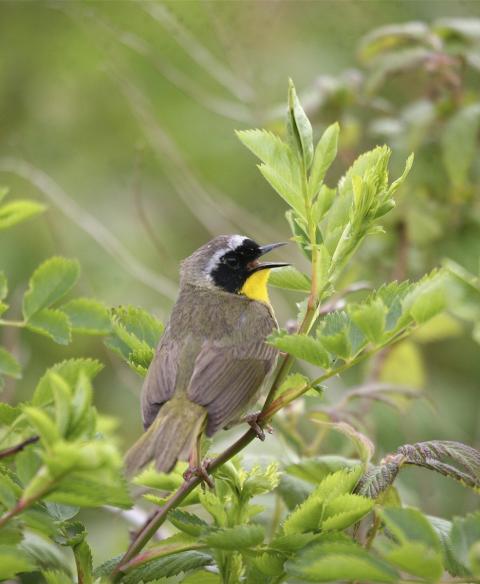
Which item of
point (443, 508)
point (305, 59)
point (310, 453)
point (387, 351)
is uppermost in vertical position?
point (305, 59)

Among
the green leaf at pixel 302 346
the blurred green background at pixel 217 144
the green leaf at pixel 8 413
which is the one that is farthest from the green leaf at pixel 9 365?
the blurred green background at pixel 217 144

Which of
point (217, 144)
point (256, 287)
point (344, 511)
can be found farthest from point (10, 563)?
point (217, 144)

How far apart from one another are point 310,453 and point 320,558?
1121 millimetres

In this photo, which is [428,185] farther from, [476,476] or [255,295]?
[476,476]

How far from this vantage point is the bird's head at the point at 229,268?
303 centimetres

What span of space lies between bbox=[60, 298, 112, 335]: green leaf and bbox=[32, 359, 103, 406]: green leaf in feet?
0.69

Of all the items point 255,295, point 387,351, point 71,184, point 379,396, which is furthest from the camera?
point 71,184

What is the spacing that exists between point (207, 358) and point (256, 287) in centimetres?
63

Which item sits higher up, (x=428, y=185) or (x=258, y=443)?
(x=428, y=185)

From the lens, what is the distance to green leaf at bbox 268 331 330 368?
4.73 feet

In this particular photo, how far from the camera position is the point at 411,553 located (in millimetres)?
1216

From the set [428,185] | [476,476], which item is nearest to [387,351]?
[428,185]

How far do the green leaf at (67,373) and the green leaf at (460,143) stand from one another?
2425 mm

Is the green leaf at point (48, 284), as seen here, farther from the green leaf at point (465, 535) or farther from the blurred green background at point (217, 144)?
the blurred green background at point (217, 144)
